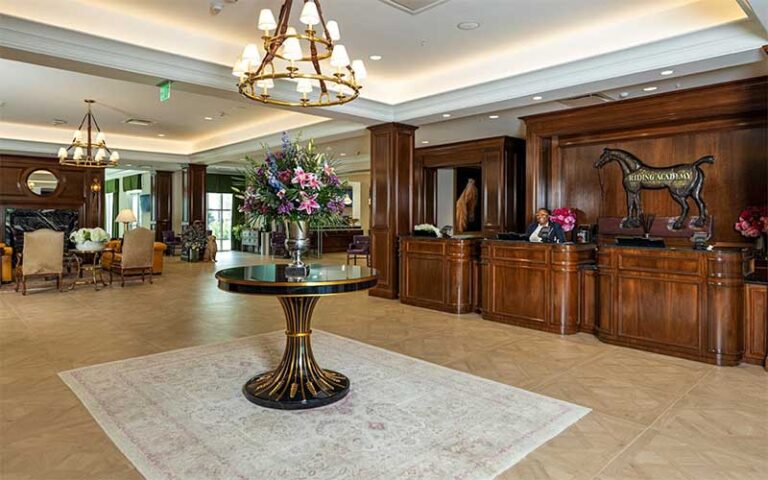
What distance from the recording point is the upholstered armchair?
8.84 metres

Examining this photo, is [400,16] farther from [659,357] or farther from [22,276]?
[22,276]

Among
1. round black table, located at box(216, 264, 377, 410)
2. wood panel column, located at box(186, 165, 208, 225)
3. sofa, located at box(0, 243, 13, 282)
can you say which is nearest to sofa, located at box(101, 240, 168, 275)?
sofa, located at box(0, 243, 13, 282)

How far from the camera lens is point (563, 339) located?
5219mm

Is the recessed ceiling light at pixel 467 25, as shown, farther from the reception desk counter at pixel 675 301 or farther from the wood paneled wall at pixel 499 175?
the wood paneled wall at pixel 499 175

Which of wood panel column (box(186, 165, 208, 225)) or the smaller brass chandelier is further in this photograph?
wood panel column (box(186, 165, 208, 225))

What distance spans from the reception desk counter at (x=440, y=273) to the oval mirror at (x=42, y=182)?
33.1 feet

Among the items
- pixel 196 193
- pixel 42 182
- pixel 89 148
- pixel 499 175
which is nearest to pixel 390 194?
pixel 499 175

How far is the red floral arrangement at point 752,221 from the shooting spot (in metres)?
5.07

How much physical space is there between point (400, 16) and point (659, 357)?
413 centimetres

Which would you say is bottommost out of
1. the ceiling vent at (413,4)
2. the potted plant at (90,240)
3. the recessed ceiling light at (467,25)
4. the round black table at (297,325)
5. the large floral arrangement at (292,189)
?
the round black table at (297,325)

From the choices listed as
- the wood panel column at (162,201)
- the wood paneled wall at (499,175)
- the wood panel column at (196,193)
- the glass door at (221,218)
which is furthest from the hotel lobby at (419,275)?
the glass door at (221,218)

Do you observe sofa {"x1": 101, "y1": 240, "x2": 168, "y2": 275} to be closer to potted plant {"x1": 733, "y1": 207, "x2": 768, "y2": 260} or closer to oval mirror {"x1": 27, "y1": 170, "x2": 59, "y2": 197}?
oval mirror {"x1": 27, "y1": 170, "x2": 59, "y2": 197}

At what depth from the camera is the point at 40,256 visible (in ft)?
26.2

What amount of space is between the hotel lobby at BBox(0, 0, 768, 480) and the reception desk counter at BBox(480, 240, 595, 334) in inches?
1.2
